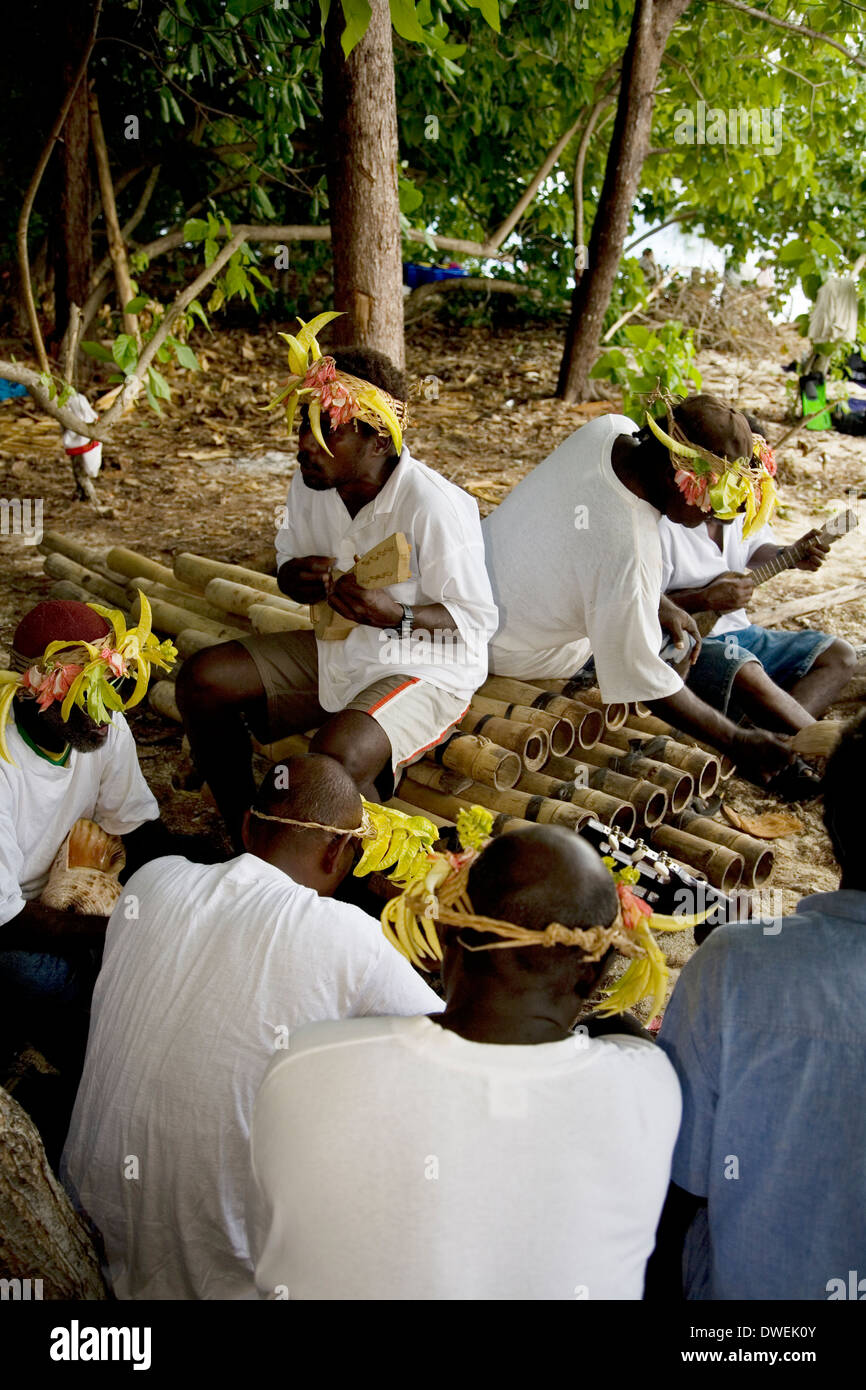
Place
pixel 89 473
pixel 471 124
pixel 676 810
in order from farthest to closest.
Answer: pixel 471 124 → pixel 89 473 → pixel 676 810

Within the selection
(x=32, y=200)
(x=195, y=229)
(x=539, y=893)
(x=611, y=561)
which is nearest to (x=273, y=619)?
(x=611, y=561)

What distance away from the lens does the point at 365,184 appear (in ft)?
17.0

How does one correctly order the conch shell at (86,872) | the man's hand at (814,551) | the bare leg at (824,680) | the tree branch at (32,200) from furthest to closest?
the tree branch at (32,200)
the man's hand at (814,551)
the bare leg at (824,680)
the conch shell at (86,872)

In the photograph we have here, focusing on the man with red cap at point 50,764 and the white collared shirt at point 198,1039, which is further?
the man with red cap at point 50,764

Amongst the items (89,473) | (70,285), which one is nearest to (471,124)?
(70,285)

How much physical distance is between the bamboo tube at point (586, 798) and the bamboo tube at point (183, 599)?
1759 millimetres

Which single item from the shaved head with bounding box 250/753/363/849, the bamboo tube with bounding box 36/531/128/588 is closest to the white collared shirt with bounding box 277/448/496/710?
the shaved head with bounding box 250/753/363/849

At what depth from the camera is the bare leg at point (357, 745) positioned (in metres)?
3.40

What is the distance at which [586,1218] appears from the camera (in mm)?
1583

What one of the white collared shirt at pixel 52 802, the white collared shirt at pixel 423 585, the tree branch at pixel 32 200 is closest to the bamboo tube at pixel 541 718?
the white collared shirt at pixel 423 585

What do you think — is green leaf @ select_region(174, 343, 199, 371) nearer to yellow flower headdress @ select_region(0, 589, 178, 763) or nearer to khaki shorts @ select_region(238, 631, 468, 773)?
khaki shorts @ select_region(238, 631, 468, 773)

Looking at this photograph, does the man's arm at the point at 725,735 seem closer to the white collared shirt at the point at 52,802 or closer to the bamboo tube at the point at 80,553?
the white collared shirt at the point at 52,802
